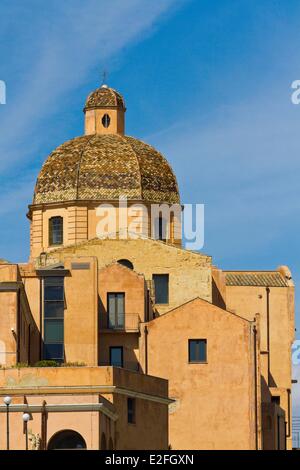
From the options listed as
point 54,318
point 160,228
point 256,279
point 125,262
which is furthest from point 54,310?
point 160,228

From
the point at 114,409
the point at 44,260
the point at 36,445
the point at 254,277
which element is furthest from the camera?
the point at 254,277

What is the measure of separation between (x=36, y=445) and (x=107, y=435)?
4.14 m

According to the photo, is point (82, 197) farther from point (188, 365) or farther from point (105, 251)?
point (188, 365)

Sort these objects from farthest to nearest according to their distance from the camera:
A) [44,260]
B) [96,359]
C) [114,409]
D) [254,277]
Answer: [254,277], [44,260], [96,359], [114,409]

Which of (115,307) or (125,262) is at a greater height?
(125,262)

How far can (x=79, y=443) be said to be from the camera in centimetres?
7100

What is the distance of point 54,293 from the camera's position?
89.9 m

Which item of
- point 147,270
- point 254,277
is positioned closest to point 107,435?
point 147,270

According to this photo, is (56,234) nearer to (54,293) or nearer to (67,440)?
(54,293)

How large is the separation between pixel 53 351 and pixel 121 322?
4.88 m

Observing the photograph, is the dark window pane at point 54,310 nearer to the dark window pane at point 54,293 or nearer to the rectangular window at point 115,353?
the dark window pane at point 54,293

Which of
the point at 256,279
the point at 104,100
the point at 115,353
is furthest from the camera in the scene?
the point at 104,100

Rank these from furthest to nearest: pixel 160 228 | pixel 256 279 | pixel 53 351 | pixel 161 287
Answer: pixel 160 228 → pixel 256 279 → pixel 161 287 → pixel 53 351

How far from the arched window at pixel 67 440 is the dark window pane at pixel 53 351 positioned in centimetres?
1753
